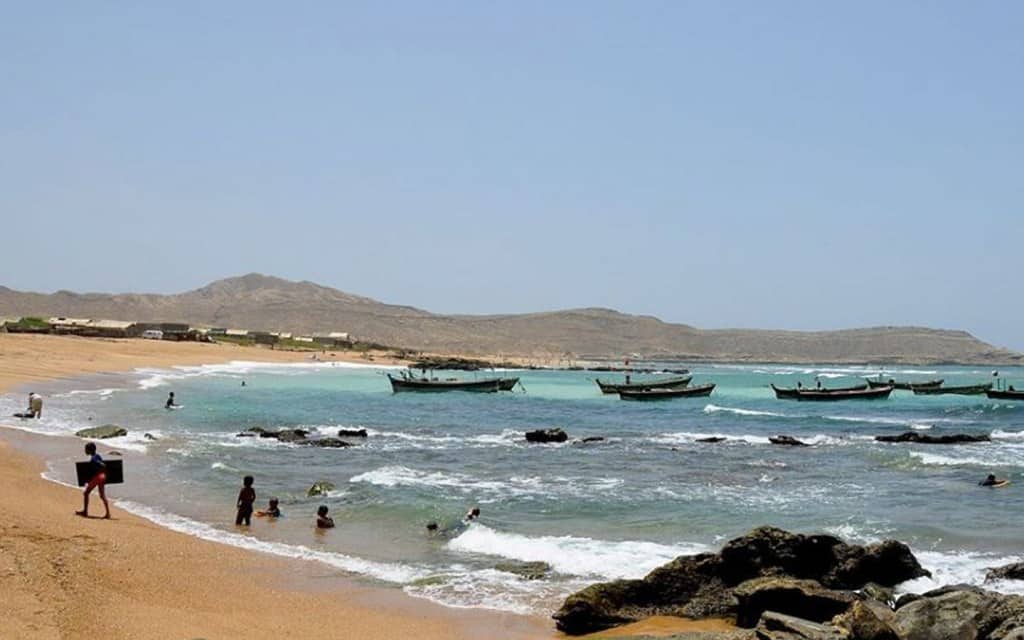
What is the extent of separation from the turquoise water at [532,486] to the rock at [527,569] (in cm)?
19

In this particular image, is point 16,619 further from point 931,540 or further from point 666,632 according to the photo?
point 931,540

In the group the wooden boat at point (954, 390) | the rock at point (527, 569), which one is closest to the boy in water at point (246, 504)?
the rock at point (527, 569)

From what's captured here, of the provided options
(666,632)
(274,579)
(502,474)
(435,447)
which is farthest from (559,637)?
(435,447)

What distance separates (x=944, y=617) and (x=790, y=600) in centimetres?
208

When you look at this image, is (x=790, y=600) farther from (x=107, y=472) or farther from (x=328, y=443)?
(x=328, y=443)

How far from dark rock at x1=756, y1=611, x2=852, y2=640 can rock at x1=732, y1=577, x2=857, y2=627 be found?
166 cm

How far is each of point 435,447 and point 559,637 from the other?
2200 cm

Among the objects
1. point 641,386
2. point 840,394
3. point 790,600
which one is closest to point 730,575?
point 790,600

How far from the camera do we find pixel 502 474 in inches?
1050

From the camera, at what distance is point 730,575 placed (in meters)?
13.1

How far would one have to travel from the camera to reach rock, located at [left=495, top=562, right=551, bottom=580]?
48.0ft

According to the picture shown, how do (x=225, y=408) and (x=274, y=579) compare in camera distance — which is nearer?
(x=274, y=579)

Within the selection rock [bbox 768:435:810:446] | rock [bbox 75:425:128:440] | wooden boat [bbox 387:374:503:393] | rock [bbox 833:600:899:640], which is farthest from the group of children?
wooden boat [bbox 387:374:503:393]

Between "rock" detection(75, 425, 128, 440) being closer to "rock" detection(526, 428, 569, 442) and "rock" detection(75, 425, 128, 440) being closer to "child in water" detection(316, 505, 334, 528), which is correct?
"child in water" detection(316, 505, 334, 528)
